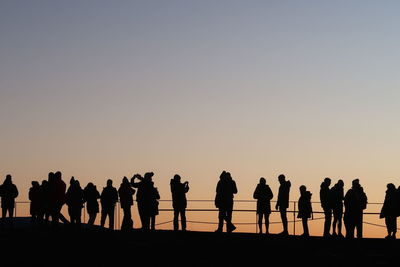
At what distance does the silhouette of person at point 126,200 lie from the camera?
31.7 meters

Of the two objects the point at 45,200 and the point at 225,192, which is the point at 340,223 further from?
the point at 45,200

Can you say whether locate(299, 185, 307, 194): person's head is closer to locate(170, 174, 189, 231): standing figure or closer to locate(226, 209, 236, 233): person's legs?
locate(226, 209, 236, 233): person's legs

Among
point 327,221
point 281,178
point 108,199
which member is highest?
point 281,178

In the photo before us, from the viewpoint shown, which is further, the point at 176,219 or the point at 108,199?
the point at 108,199

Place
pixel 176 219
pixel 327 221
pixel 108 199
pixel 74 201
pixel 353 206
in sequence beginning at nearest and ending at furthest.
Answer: pixel 353 206 → pixel 327 221 → pixel 176 219 → pixel 74 201 → pixel 108 199

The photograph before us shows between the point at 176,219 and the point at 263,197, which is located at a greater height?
the point at 263,197

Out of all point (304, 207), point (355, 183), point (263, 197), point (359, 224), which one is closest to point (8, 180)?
point (263, 197)

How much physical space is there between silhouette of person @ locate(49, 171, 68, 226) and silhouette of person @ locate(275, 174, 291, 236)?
710 cm

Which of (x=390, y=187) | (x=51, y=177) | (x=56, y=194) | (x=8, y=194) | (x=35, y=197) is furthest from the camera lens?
(x=8, y=194)

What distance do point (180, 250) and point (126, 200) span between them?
330 inches

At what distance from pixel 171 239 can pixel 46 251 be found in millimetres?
4552

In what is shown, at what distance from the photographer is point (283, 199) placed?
99.2 feet

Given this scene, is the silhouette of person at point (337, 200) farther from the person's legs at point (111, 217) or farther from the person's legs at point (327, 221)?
the person's legs at point (111, 217)

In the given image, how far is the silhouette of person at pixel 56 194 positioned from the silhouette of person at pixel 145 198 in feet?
7.73
